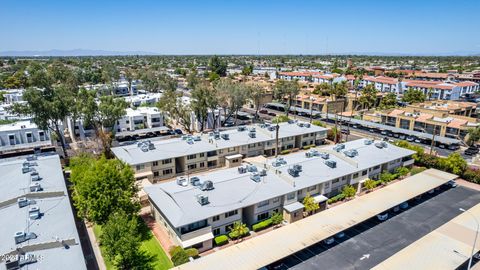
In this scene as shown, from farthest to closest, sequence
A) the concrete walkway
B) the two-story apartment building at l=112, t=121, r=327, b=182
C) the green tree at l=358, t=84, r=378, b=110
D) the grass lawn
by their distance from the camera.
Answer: the green tree at l=358, t=84, r=378, b=110 → the two-story apartment building at l=112, t=121, r=327, b=182 → the concrete walkway → the grass lawn

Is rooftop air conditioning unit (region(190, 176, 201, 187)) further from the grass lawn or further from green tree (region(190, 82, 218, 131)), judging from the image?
green tree (region(190, 82, 218, 131))

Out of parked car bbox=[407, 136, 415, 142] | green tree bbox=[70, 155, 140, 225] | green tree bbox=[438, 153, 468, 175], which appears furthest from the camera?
parked car bbox=[407, 136, 415, 142]

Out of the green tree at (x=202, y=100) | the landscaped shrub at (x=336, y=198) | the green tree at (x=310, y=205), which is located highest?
the green tree at (x=202, y=100)

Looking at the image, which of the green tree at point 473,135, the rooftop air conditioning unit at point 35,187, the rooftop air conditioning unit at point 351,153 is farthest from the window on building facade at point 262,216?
the green tree at point 473,135

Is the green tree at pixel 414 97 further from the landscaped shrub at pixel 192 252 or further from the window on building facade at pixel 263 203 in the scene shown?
the landscaped shrub at pixel 192 252

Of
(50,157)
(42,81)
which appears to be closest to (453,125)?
(50,157)

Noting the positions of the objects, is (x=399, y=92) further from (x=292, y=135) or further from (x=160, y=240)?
(x=160, y=240)

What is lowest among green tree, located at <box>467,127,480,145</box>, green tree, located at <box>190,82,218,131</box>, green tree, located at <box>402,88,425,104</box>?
green tree, located at <box>467,127,480,145</box>

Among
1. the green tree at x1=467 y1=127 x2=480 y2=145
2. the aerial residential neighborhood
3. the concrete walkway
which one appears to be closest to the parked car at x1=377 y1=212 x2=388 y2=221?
the aerial residential neighborhood
